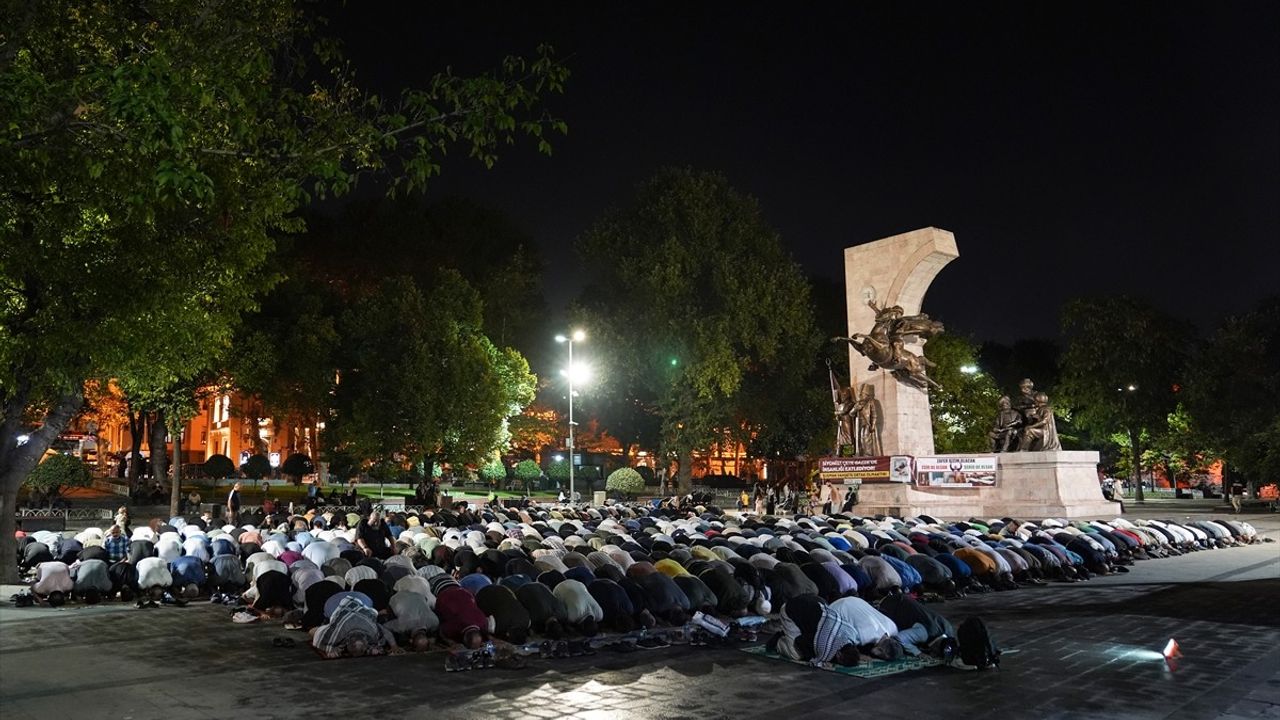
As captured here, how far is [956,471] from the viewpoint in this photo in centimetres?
2822

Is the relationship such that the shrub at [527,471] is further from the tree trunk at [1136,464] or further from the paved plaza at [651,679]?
the paved plaza at [651,679]

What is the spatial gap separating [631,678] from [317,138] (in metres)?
7.46

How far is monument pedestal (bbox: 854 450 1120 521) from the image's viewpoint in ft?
85.8

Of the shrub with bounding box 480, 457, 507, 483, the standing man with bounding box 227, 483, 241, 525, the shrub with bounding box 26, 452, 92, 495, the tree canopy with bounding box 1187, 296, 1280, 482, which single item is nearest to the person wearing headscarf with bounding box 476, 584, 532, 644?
the standing man with bounding box 227, 483, 241, 525

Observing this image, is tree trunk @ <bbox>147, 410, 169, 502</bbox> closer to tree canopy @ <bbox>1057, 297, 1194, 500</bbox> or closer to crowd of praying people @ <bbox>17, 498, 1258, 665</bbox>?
crowd of praying people @ <bbox>17, 498, 1258, 665</bbox>

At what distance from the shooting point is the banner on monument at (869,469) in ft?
94.9

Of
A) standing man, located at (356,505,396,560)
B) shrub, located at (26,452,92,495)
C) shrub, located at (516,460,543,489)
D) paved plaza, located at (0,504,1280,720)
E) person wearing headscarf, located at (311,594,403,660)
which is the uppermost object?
shrub, located at (26,452,92,495)

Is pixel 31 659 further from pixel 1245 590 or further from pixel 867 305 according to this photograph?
pixel 867 305

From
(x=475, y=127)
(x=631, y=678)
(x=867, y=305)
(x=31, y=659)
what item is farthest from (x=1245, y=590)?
(x=867, y=305)

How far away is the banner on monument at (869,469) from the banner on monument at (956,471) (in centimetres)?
50

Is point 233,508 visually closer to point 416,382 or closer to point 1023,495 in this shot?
point 416,382

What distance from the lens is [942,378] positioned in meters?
54.7

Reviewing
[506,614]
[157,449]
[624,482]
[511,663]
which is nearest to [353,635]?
[506,614]

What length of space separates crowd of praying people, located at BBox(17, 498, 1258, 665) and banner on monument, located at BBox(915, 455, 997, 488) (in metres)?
6.60
